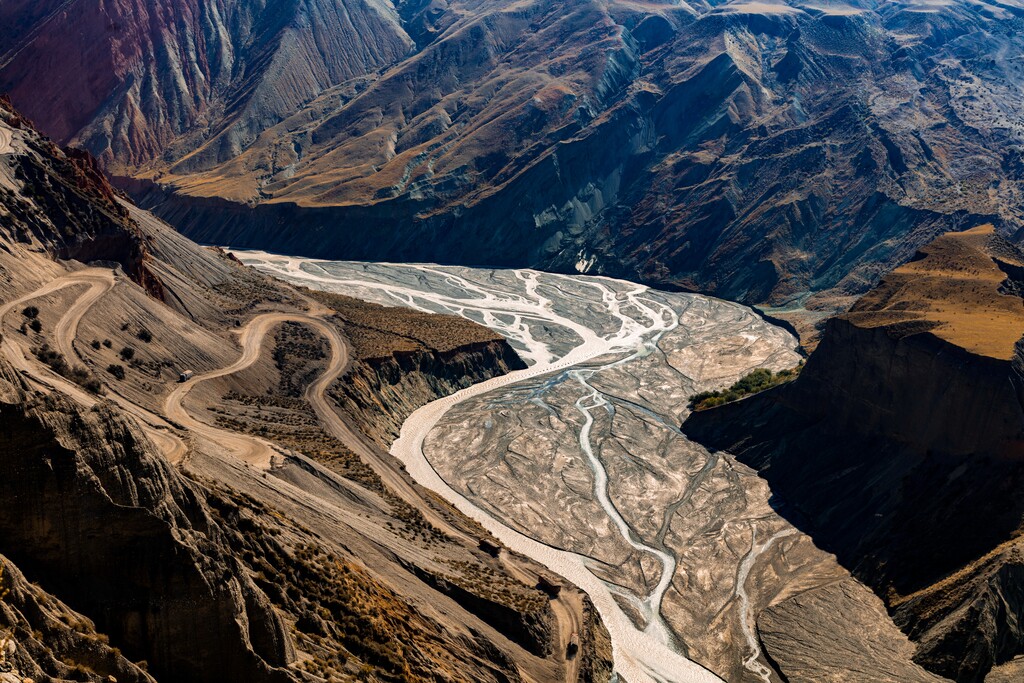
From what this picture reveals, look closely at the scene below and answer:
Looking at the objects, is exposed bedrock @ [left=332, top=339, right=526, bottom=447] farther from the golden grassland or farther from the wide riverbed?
the golden grassland

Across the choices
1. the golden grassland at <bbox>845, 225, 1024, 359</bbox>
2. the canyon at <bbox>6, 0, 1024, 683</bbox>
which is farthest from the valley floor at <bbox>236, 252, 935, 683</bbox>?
the golden grassland at <bbox>845, 225, 1024, 359</bbox>

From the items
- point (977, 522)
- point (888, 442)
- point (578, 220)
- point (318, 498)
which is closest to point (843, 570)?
point (977, 522)

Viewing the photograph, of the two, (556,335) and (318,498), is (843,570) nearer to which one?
(318,498)

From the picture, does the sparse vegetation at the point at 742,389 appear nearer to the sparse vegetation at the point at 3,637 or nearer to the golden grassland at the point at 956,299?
the golden grassland at the point at 956,299

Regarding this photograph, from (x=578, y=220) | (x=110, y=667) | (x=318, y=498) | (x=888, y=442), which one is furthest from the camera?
(x=578, y=220)

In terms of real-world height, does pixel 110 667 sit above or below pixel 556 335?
above

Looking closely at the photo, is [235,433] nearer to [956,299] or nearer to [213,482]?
[213,482]

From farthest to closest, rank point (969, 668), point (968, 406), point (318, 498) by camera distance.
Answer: point (968, 406) → point (318, 498) → point (969, 668)
